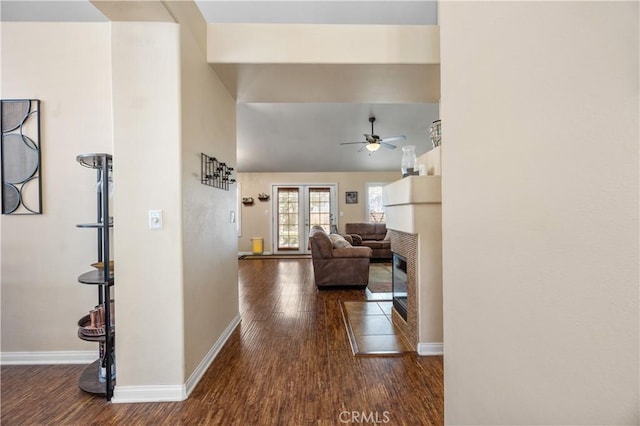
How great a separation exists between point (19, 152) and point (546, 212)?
11.0ft

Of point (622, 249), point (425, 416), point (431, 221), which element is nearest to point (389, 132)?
point (431, 221)

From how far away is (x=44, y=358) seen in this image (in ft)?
7.70

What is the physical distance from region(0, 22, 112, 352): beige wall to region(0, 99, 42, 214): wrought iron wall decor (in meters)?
0.06

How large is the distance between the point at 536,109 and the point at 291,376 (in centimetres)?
215

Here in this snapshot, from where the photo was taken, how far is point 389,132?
6.49m

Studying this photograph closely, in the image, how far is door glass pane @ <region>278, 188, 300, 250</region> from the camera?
8492mm

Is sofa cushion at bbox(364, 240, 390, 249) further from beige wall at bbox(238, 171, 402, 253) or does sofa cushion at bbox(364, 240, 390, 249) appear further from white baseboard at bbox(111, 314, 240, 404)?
white baseboard at bbox(111, 314, 240, 404)

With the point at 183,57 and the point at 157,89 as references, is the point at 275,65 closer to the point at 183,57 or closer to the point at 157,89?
the point at 183,57


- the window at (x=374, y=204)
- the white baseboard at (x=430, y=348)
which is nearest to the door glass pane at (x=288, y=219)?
the window at (x=374, y=204)

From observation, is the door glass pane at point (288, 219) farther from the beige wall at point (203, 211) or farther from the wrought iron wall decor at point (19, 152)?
the wrought iron wall decor at point (19, 152)

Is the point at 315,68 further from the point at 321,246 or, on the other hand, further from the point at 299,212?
the point at 299,212

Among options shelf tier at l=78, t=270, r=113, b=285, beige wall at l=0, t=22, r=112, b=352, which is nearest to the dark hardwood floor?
beige wall at l=0, t=22, r=112, b=352

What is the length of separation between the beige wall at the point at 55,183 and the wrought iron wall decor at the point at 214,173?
794 millimetres

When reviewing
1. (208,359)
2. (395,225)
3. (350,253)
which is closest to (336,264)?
(350,253)
